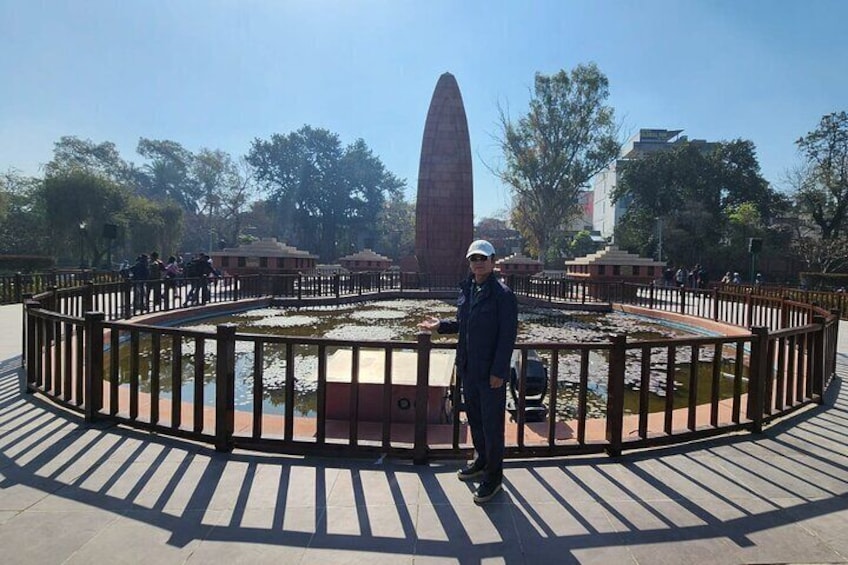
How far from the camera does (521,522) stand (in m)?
2.71

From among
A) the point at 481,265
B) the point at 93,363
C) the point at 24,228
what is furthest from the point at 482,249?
the point at 24,228

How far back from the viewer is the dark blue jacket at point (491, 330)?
114 inches

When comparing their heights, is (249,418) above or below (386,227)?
below

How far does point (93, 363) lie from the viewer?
13.3 ft

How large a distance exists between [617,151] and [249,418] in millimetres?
36616

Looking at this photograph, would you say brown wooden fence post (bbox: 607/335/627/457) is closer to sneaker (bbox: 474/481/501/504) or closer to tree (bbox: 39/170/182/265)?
sneaker (bbox: 474/481/501/504)

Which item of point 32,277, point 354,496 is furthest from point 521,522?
point 32,277

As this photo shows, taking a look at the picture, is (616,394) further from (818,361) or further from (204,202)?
(204,202)

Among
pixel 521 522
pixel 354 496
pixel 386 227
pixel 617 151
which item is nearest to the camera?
pixel 521 522

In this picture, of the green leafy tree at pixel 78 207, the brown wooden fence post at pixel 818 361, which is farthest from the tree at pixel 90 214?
the brown wooden fence post at pixel 818 361

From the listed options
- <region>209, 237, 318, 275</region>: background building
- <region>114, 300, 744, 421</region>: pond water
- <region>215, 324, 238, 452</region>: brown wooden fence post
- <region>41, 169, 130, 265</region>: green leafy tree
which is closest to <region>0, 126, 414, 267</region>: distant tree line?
<region>41, 169, 130, 265</region>: green leafy tree

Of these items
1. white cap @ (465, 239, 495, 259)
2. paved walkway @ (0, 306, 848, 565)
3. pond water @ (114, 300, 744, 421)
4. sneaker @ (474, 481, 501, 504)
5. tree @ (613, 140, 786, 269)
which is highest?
tree @ (613, 140, 786, 269)

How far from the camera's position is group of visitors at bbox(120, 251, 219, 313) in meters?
10.8

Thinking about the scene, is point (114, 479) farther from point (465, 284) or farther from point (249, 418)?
point (465, 284)
